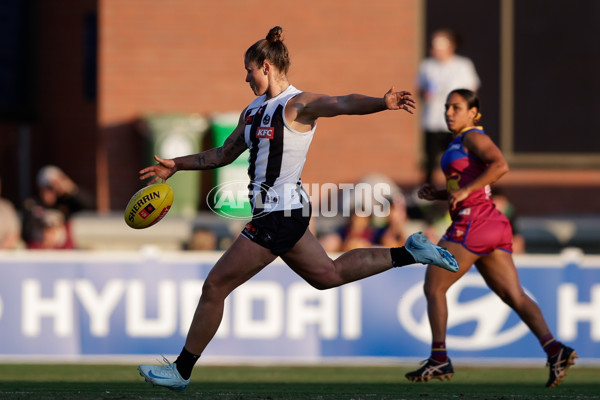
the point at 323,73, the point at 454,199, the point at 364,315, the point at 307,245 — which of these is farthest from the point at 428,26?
the point at 307,245

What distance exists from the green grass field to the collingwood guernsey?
1319 millimetres

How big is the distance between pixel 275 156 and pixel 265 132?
0.16 meters

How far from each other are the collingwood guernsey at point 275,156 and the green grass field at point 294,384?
4.33 ft

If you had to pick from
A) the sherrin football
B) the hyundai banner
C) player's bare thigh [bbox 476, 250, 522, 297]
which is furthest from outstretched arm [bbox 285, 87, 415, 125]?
the hyundai banner

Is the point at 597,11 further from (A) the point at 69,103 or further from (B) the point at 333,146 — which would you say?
(A) the point at 69,103

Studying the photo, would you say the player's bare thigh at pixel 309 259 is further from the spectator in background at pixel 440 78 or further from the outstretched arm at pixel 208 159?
the spectator in background at pixel 440 78

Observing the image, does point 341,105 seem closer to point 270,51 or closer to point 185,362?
point 270,51

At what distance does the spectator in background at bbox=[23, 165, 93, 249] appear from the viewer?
13.1 m

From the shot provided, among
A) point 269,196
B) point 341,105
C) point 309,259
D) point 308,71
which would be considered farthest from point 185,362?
point 308,71

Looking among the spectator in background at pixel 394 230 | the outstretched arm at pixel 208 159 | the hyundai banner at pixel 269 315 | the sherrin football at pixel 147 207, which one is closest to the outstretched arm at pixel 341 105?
the outstretched arm at pixel 208 159

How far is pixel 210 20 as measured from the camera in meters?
15.2

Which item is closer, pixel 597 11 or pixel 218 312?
pixel 218 312

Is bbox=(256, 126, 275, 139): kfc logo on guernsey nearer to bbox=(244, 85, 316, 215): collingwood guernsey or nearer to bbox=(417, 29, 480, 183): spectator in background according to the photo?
bbox=(244, 85, 316, 215): collingwood guernsey

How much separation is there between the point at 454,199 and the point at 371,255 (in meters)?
0.83
